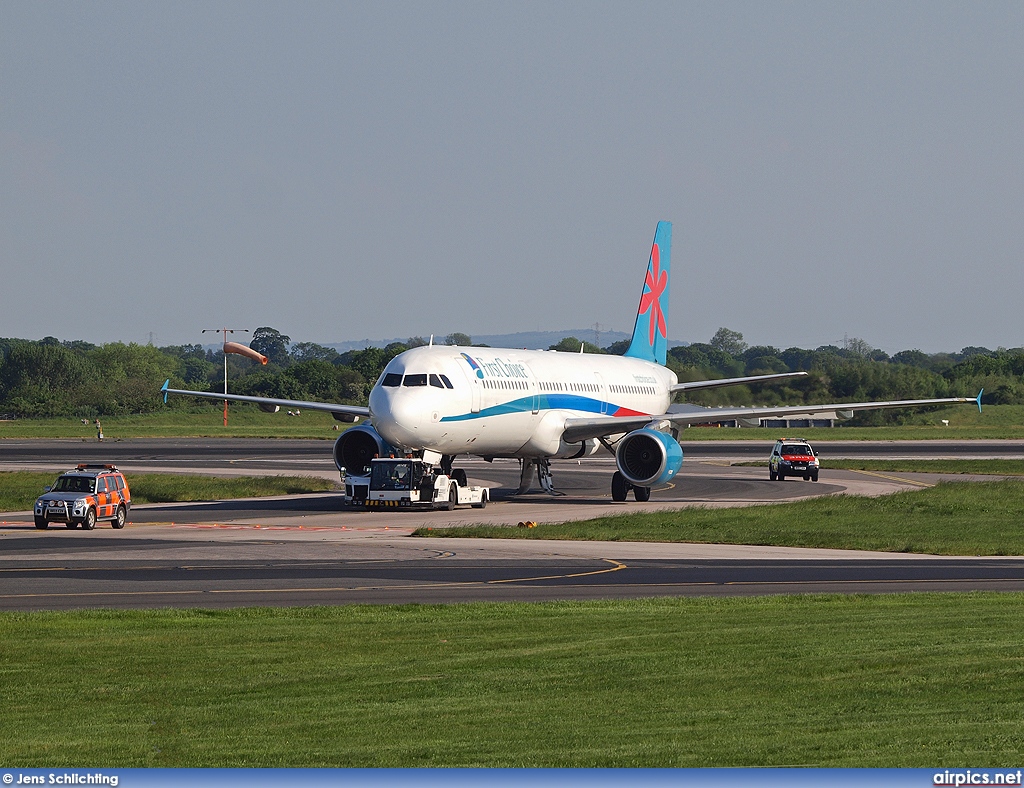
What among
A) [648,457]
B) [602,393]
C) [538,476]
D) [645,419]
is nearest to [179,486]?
[538,476]

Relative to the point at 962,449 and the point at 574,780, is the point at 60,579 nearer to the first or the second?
the point at 574,780

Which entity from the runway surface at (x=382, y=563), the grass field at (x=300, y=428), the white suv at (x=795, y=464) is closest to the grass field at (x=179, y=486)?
the runway surface at (x=382, y=563)

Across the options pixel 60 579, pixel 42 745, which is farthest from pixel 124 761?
pixel 60 579

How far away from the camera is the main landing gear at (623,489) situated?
56.2m

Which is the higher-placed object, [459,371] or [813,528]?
[459,371]

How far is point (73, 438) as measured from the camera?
123 meters

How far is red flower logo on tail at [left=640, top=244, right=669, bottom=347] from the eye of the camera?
73500 mm

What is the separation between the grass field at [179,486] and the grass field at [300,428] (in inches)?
2309

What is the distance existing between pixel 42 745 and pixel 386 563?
20.6 m

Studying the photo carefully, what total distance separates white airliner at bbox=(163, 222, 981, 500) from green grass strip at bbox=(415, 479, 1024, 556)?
4.32m

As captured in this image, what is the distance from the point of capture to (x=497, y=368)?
5322 cm

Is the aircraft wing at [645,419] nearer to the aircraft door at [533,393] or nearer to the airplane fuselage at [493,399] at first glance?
the airplane fuselage at [493,399]

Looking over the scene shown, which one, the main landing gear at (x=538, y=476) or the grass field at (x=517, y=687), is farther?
the main landing gear at (x=538, y=476)

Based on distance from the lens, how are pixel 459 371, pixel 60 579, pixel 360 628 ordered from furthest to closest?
pixel 459 371, pixel 60 579, pixel 360 628
